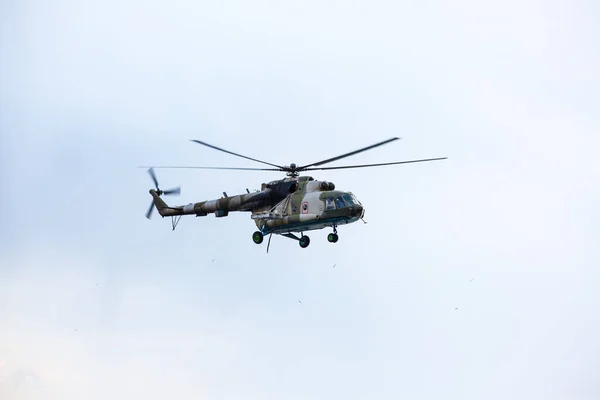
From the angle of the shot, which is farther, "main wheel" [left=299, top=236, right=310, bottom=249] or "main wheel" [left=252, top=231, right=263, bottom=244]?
"main wheel" [left=252, top=231, right=263, bottom=244]

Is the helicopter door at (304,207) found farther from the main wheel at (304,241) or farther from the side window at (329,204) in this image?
the main wheel at (304,241)

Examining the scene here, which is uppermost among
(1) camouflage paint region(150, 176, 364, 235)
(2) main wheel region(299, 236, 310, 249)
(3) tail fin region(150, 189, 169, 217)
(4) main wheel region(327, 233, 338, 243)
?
(1) camouflage paint region(150, 176, 364, 235)

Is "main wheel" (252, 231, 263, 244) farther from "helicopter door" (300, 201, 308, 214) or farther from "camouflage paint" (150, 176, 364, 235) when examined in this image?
"helicopter door" (300, 201, 308, 214)

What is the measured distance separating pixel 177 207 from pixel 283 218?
491 inches

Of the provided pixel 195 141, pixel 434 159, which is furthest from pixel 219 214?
pixel 434 159

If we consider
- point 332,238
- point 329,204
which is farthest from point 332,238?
point 329,204

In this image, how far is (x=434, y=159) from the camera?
56344mm

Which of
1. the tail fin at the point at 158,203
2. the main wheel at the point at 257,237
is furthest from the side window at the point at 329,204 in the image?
the tail fin at the point at 158,203

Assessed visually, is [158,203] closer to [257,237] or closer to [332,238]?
[257,237]

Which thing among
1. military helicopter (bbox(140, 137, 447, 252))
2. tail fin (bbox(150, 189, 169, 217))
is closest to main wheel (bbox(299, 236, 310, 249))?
military helicopter (bbox(140, 137, 447, 252))

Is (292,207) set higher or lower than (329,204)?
lower

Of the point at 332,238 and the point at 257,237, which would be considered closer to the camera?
the point at 332,238

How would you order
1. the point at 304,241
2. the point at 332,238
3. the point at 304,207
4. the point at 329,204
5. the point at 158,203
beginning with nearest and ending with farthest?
the point at 329,204
the point at 332,238
the point at 304,207
the point at 304,241
the point at 158,203

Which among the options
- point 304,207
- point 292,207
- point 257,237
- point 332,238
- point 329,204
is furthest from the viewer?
point 257,237
